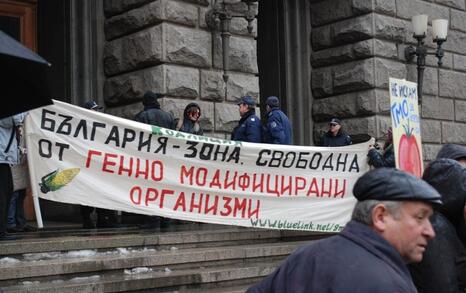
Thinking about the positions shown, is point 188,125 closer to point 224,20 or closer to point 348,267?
point 224,20

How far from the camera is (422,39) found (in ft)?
39.8

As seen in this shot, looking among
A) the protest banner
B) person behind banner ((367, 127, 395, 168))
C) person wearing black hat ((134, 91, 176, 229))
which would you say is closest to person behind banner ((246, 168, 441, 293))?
the protest banner

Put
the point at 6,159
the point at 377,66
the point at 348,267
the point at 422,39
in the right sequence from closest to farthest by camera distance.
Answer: the point at 348,267, the point at 6,159, the point at 377,66, the point at 422,39

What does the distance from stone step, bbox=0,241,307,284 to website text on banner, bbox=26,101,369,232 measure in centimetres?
60

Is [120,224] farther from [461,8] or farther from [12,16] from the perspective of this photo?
[461,8]

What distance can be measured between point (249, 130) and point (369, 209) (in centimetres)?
665

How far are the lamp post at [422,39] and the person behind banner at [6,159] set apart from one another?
776cm

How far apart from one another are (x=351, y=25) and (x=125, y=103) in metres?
4.64

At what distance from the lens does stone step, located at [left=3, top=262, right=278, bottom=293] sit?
5.26 meters

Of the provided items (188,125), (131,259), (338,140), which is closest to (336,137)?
(338,140)

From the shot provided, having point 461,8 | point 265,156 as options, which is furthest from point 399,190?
point 461,8

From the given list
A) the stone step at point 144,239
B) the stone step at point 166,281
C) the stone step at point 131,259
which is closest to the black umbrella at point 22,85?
the stone step at point 166,281

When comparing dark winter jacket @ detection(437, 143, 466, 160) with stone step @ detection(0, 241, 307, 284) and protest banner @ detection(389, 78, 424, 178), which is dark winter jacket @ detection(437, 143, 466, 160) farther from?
stone step @ detection(0, 241, 307, 284)

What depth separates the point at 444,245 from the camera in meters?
2.81
